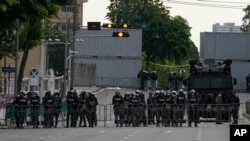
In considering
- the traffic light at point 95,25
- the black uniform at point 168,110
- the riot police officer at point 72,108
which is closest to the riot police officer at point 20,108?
the riot police officer at point 72,108

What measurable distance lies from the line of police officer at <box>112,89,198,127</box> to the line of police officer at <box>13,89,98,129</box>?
123cm

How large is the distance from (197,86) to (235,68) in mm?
22943

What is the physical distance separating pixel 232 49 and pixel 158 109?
2570cm

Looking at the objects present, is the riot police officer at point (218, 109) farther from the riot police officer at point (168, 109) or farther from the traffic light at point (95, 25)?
the traffic light at point (95, 25)

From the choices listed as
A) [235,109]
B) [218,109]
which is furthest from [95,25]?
[235,109]

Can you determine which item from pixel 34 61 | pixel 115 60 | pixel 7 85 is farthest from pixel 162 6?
pixel 7 85

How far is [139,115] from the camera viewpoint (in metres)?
36.6

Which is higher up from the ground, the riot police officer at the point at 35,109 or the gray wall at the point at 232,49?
the gray wall at the point at 232,49

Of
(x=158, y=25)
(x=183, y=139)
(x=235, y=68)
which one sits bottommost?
(x=183, y=139)

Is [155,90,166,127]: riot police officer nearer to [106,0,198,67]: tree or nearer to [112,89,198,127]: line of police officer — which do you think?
[112,89,198,127]: line of police officer

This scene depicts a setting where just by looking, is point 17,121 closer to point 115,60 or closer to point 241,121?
point 241,121

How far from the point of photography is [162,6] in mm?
96000

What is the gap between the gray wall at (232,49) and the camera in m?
58.7

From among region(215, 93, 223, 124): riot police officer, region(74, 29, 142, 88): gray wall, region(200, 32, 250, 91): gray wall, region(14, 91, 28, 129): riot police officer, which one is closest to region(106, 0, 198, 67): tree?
region(74, 29, 142, 88): gray wall
